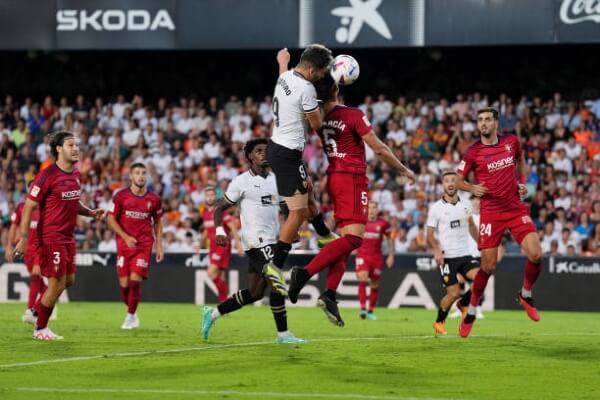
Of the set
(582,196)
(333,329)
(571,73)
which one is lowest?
(333,329)

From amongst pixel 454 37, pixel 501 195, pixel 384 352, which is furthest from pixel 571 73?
pixel 384 352

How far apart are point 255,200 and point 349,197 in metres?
2.15

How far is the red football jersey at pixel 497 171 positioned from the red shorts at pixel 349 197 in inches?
95.3

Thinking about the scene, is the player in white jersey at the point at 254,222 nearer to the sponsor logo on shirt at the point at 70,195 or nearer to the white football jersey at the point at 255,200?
the white football jersey at the point at 255,200

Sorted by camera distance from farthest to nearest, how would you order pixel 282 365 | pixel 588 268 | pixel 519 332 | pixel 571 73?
pixel 571 73 → pixel 588 268 → pixel 519 332 → pixel 282 365

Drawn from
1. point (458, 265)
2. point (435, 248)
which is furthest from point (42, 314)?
point (458, 265)

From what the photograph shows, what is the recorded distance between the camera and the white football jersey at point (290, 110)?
38.7 ft

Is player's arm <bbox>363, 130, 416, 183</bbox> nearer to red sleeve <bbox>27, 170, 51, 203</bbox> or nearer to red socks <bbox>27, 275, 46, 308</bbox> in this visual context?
red sleeve <bbox>27, 170, 51, 203</bbox>

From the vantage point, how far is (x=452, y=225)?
17938mm

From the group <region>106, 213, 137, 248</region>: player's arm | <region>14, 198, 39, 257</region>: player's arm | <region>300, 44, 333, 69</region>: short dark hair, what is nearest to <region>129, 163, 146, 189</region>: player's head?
<region>106, 213, 137, 248</region>: player's arm

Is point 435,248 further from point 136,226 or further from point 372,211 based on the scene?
point 136,226

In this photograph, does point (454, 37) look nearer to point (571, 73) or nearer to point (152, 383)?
point (571, 73)

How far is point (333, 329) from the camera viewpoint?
16844 millimetres

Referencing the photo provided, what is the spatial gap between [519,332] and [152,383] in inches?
322
